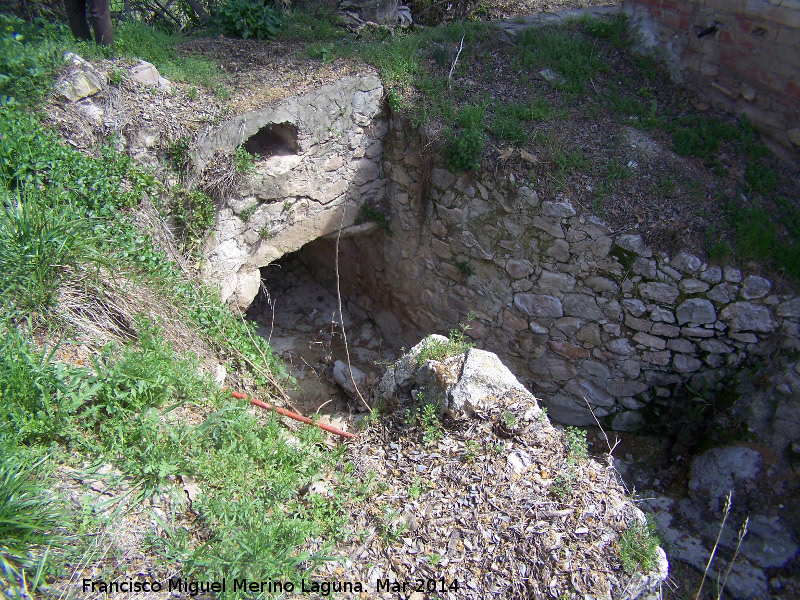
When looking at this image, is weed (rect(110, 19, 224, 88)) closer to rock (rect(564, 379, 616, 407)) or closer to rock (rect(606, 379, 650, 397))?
rock (rect(564, 379, 616, 407))

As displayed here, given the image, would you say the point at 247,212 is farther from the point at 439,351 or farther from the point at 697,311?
the point at 697,311

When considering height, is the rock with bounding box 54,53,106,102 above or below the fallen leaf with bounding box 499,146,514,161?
above

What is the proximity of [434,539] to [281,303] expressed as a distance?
452 centimetres

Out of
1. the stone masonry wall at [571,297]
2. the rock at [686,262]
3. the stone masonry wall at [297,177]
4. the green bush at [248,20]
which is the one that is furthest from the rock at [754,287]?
the green bush at [248,20]

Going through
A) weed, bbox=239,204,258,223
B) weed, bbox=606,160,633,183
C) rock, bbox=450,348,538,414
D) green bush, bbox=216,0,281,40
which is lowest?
rock, bbox=450,348,538,414

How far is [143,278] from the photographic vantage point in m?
3.56

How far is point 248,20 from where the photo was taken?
18.4ft

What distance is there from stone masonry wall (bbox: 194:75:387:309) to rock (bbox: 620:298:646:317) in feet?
8.88

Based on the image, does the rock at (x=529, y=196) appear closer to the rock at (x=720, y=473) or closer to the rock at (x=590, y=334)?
the rock at (x=590, y=334)

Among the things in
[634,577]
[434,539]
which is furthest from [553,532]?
[434,539]

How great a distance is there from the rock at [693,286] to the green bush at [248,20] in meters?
4.79

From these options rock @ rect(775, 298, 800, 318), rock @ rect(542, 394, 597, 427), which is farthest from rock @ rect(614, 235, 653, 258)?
rock @ rect(542, 394, 597, 427)

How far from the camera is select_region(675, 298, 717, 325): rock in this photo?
4.22 meters

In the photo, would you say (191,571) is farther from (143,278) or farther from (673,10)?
(673,10)
